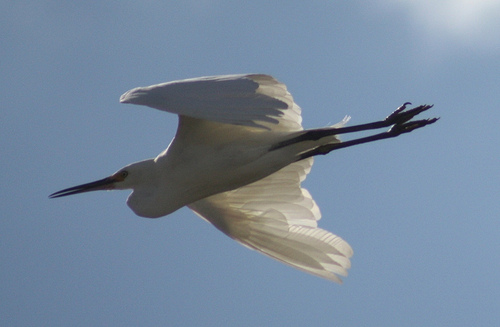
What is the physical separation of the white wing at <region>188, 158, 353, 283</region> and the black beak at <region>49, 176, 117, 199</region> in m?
0.80

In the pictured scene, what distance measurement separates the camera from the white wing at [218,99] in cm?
679

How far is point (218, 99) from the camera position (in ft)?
23.1

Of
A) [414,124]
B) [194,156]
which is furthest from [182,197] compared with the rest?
[414,124]

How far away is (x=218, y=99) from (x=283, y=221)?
2.14m

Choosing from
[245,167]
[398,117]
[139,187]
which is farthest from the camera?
[398,117]

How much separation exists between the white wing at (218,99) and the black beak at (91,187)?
163 cm

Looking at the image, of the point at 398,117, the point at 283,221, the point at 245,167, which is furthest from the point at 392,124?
the point at 245,167

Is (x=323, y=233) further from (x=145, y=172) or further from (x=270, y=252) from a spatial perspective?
(x=145, y=172)

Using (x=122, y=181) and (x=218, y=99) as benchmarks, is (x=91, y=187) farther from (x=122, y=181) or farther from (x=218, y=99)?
(x=218, y=99)

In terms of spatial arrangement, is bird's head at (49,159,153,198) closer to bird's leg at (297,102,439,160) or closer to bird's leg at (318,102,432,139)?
bird's leg at (297,102,439,160)

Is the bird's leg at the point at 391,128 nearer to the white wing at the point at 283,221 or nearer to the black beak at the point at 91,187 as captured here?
the white wing at the point at 283,221

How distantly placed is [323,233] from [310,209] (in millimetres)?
352

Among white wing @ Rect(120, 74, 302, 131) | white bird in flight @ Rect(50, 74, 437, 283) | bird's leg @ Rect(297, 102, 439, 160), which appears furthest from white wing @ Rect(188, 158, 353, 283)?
white wing @ Rect(120, 74, 302, 131)

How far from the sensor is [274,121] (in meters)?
6.74
